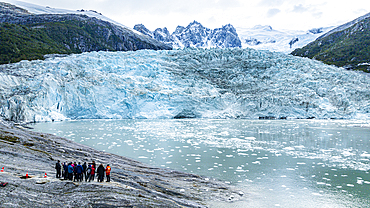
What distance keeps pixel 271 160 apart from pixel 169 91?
21814mm

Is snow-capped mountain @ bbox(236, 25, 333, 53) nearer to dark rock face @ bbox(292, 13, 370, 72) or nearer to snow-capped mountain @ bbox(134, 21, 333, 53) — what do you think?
snow-capped mountain @ bbox(134, 21, 333, 53)

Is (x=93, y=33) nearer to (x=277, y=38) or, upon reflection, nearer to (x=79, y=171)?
(x=277, y=38)

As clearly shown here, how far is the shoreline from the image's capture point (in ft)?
18.8

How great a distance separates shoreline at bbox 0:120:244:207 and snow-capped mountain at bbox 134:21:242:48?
112562mm

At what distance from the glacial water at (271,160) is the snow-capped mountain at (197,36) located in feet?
348

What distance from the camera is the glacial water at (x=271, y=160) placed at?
7809 mm

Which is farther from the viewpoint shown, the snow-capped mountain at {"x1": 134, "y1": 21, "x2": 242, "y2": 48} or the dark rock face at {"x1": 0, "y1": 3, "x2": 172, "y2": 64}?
the snow-capped mountain at {"x1": 134, "y1": 21, "x2": 242, "y2": 48}

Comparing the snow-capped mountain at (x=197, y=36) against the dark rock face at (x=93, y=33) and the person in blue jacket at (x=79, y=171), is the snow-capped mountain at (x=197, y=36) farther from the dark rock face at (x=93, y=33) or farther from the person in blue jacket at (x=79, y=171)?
the person in blue jacket at (x=79, y=171)

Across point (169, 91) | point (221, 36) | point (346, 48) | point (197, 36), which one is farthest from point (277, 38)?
point (169, 91)

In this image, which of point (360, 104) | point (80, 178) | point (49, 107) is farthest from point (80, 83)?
point (360, 104)

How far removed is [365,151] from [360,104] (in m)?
19.5

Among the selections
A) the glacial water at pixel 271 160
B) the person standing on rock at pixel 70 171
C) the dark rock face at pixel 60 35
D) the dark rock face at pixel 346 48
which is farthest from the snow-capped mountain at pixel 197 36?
the person standing on rock at pixel 70 171

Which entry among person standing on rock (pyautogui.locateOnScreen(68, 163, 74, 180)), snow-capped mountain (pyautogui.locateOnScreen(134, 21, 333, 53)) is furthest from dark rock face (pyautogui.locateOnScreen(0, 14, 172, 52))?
person standing on rock (pyautogui.locateOnScreen(68, 163, 74, 180))

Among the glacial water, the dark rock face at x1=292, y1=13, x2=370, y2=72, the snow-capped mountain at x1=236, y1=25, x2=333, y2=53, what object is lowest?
the glacial water
